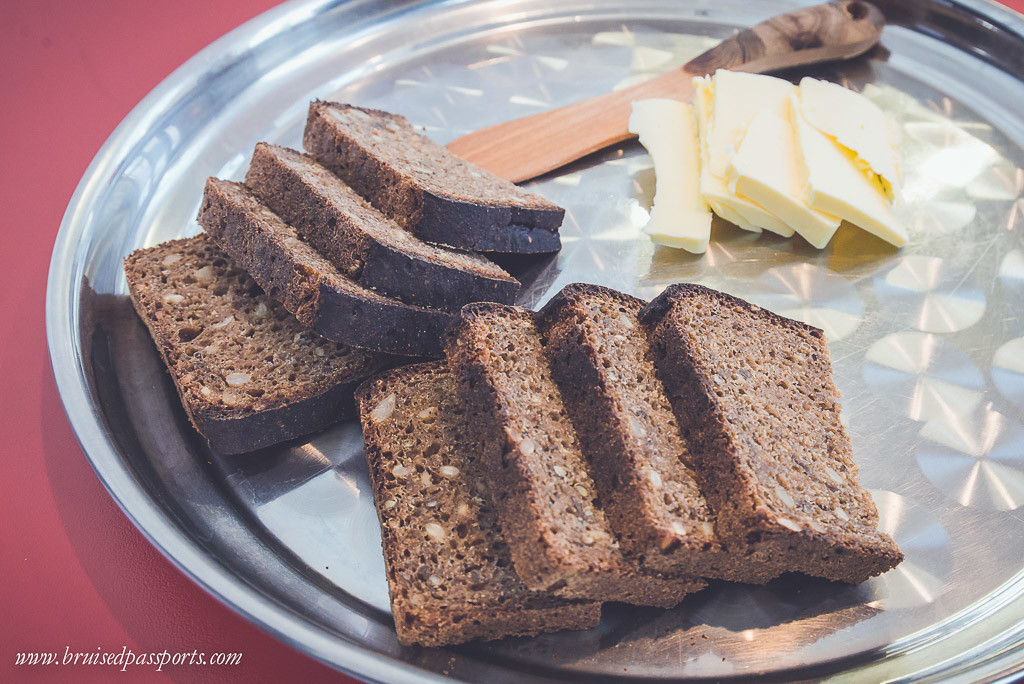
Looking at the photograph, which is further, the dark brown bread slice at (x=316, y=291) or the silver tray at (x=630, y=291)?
the dark brown bread slice at (x=316, y=291)

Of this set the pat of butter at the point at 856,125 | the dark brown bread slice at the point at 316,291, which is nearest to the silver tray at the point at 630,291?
the pat of butter at the point at 856,125

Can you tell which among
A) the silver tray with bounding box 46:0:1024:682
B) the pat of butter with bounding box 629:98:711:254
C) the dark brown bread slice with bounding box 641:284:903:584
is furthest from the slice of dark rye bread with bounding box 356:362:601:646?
the pat of butter with bounding box 629:98:711:254

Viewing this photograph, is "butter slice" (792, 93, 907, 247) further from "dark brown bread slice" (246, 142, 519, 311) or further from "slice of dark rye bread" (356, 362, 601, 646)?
"slice of dark rye bread" (356, 362, 601, 646)

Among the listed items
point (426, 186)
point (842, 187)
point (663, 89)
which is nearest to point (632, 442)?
point (426, 186)

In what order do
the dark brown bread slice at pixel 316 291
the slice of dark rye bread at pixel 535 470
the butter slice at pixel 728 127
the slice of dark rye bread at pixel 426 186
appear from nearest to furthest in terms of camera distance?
the slice of dark rye bread at pixel 535 470, the dark brown bread slice at pixel 316 291, the slice of dark rye bread at pixel 426 186, the butter slice at pixel 728 127

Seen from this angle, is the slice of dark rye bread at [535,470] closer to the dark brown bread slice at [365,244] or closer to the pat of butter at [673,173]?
the dark brown bread slice at [365,244]
